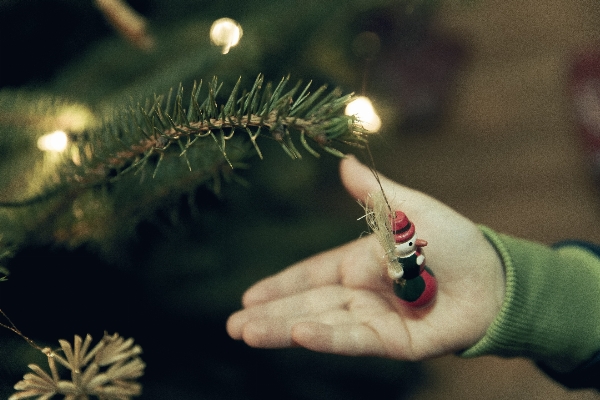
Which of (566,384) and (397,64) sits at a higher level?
(397,64)

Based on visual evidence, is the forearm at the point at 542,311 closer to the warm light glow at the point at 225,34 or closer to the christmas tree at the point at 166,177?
the christmas tree at the point at 166,177

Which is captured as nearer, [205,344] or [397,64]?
Answer: [205,344]

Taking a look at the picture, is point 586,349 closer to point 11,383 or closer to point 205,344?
point 205,344

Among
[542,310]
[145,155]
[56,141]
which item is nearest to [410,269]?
[542,310]

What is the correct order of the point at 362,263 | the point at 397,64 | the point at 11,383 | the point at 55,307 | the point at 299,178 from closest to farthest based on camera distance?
the point at 11,383
the point at 55,307
the point at 362,263
the point at 299,178
the point at 397,64

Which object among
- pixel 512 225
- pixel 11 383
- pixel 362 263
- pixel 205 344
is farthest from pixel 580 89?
pixel 11 383

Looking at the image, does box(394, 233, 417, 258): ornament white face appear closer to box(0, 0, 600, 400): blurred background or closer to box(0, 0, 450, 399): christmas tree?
box(0, 0, 450, 399): christmas tree

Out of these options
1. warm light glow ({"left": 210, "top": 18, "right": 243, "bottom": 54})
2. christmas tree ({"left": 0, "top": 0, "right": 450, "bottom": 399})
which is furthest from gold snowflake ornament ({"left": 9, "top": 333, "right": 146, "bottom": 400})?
warm light glow ({"left": 210, "top": 18, "right": 243, "bottom": 54})

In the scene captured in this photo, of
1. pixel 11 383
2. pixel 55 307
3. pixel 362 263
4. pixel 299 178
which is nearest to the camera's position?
pixel 11 383
